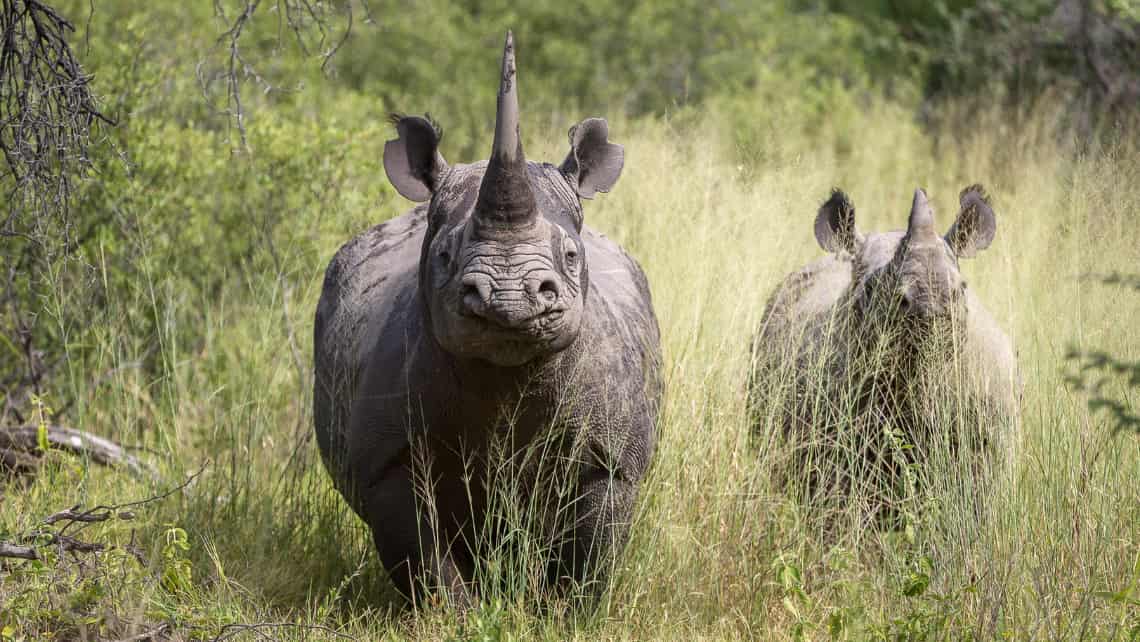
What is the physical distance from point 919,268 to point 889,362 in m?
0.45

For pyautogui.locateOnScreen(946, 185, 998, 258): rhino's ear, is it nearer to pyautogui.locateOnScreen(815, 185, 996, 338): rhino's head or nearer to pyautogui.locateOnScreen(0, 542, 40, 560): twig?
pyautogui.locateOnScreen(815, 185, 996, 338): rhino's head

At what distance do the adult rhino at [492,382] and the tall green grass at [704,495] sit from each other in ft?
0.90

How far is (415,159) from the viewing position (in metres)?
5.33

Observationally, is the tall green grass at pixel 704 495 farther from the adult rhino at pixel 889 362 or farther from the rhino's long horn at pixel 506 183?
the rhino's long horn at pixel 506 183

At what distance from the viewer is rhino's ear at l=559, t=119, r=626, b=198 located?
545 cm

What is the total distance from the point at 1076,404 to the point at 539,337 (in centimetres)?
211

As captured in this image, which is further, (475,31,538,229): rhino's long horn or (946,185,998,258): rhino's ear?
(946,185,998,258): rhino's ear

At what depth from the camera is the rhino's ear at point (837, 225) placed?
6.66 metres

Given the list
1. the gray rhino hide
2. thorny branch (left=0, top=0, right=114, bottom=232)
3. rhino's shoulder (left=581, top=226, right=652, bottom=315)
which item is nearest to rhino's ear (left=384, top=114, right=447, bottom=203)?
the gray rhino hide

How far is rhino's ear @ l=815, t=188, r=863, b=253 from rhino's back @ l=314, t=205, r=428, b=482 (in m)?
1.87

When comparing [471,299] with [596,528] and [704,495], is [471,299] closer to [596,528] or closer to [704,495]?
[596,528]

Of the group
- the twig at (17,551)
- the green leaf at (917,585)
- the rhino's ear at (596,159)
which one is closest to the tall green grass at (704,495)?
the green leaf at (917,585)

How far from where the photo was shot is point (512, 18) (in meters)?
14.8

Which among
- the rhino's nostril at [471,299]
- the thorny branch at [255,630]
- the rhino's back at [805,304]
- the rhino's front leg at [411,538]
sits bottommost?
the thorny branch at [255,630]
